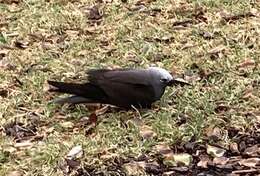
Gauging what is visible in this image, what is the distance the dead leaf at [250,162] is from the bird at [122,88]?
75 cm

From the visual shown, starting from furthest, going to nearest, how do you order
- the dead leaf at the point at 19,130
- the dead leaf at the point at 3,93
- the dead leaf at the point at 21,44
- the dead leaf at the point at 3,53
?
the dead leaf at the point at 21,44 < the dead leaf at the point at 3,53 < the dead leaf at the point at 3,93 < the dead leaf at the point at 19,130

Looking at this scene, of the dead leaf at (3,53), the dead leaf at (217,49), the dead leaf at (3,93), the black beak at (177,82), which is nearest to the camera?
the black beak at (177,82)

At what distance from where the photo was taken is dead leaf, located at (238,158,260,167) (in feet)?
11.7

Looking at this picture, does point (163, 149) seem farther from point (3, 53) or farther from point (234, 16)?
point (234, 16)

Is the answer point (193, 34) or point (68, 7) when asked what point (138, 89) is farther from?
point (68, 7)

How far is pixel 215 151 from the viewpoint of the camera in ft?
12.1

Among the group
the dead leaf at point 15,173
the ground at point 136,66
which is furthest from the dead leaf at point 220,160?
the dead leaf at point 15,173

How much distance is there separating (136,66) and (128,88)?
0.78 m

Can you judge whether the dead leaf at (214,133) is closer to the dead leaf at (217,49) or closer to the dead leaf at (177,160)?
the dead leaf at (177,160)

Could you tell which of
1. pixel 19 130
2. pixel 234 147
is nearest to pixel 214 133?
pixel 234 147

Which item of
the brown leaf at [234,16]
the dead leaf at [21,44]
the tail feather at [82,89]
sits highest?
the brown leaf at [234,16]

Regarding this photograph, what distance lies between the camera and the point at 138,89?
408cm

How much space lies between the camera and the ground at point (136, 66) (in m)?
3.67

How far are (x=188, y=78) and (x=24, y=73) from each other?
1.20 meters
